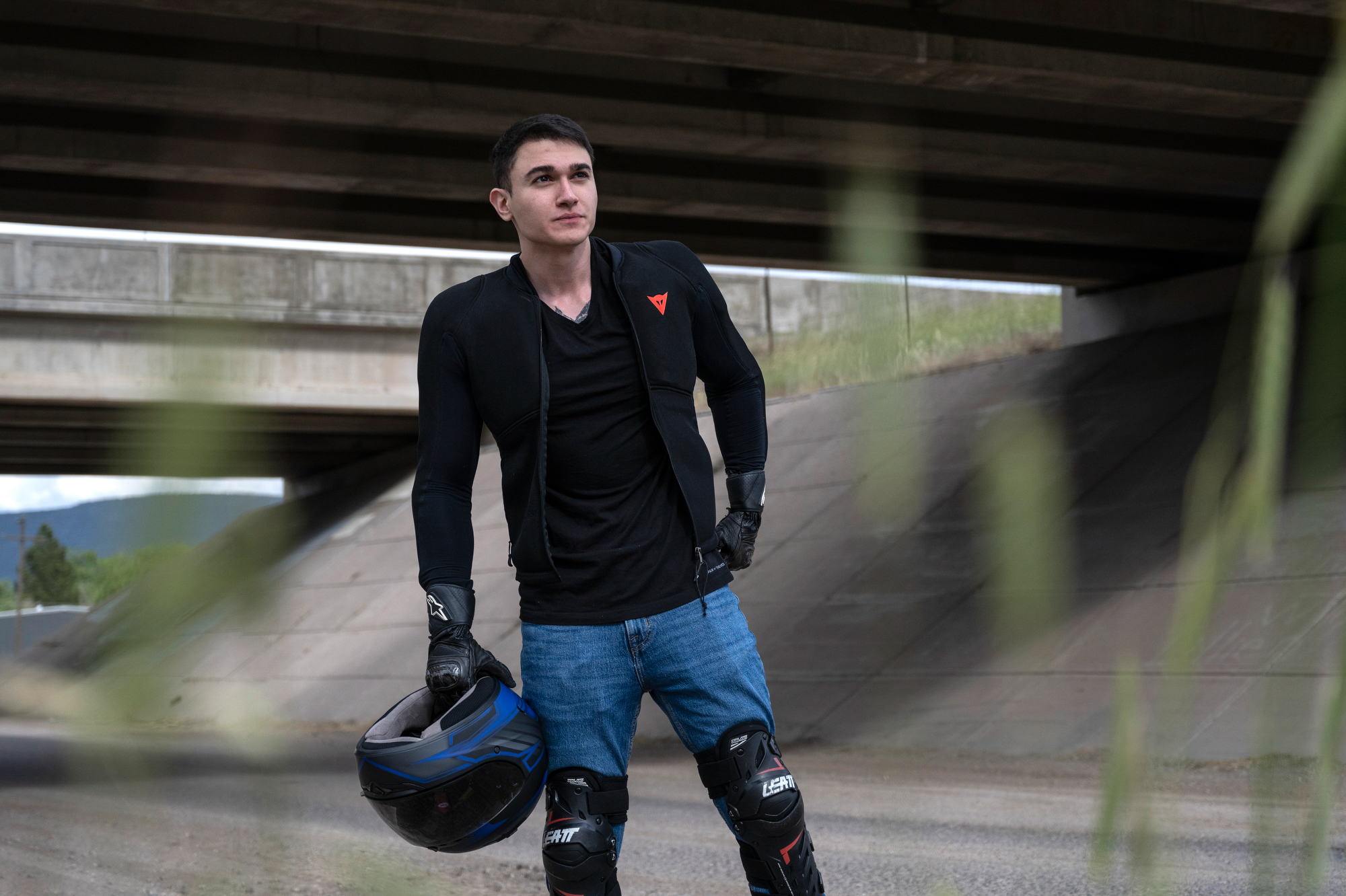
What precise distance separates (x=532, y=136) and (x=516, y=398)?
0.58m

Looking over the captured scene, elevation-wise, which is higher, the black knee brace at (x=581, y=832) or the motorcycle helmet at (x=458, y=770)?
the motorcycle helmet at (x=458, y=770)

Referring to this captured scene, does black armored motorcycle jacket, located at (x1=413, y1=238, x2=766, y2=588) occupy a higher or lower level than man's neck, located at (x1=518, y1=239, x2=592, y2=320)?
lower

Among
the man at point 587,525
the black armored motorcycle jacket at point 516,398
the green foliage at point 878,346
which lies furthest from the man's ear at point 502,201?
the green foliage at point 878,346

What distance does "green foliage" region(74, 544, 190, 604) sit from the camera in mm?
802

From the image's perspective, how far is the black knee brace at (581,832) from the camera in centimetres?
303

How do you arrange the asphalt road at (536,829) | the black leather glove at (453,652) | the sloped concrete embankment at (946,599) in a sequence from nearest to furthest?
1. the asphalt road at (536,829)
2. the black leather glove at (453,652)
3. the sloped concrete embankment at (946,599)

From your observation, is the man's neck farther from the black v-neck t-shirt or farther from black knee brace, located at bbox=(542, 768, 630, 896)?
black knee brace, located at bbox=(542, 768, 630, 896)

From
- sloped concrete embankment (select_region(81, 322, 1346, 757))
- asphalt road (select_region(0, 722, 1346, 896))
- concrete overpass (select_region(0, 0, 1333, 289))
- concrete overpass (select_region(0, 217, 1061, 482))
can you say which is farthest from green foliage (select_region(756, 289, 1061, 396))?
concrete overpass (select_region(0, 217, 1061, 482))

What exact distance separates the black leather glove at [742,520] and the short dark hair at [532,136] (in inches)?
36.0

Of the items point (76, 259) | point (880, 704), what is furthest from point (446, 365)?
point (76, 259)

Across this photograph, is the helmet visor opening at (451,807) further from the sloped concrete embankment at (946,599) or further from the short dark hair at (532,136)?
the sloped concrete embankment at (946,599)

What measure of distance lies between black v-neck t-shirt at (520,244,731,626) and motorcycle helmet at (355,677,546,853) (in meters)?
0.30

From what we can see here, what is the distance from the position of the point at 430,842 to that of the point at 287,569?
1862mm

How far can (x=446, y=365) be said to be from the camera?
3170mm
